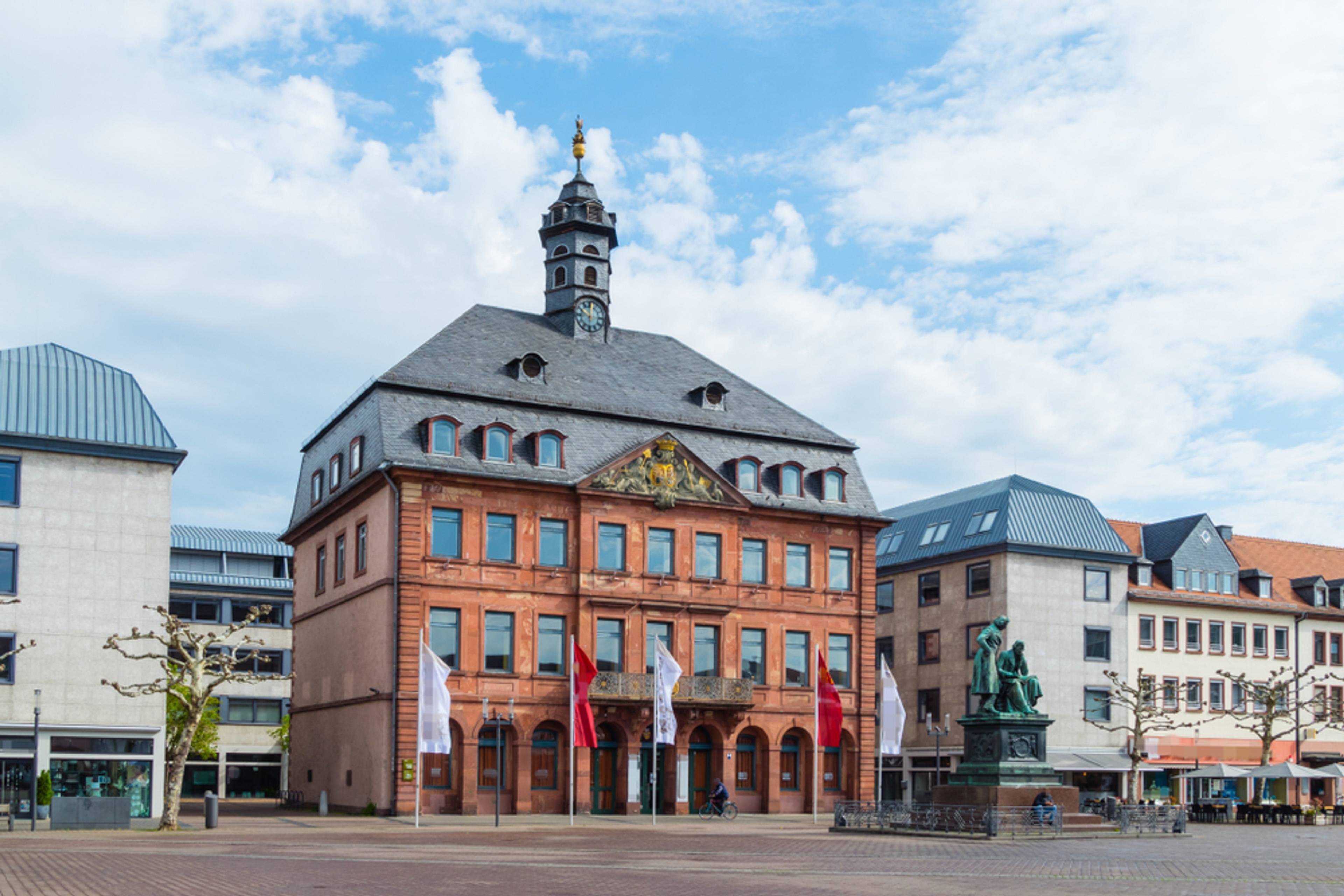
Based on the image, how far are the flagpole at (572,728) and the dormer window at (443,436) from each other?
7981mm

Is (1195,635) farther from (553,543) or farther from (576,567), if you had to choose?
(553,543)

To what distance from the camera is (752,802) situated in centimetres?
5862

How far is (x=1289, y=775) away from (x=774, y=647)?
22.0 m

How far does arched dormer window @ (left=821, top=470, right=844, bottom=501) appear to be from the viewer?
61.8 metres

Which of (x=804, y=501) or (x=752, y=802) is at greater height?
(x=804, y=501)

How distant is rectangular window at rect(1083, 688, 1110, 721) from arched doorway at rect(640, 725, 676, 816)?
85.0ft

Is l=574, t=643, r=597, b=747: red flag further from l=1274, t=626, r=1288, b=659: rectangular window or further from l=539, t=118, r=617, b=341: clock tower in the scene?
l=1274, t=626, r=1288, b=659: rectangular window

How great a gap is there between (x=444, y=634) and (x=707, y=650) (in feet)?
34.2

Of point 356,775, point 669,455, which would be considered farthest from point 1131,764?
point 356,775

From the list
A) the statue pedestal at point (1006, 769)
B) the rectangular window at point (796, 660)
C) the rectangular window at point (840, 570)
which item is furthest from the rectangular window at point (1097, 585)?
the statue pedestal at point (1006, 769)

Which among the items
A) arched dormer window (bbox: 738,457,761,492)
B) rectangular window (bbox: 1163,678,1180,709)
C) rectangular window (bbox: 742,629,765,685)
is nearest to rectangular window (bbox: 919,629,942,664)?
rectangular window (bbox: 1163,678,1180,709)

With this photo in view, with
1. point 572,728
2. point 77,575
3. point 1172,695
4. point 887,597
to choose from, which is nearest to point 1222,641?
point 1172,695

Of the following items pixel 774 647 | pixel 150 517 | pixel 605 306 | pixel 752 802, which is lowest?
pixel 752 802

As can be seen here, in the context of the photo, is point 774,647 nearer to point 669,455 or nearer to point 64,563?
point 669,455
